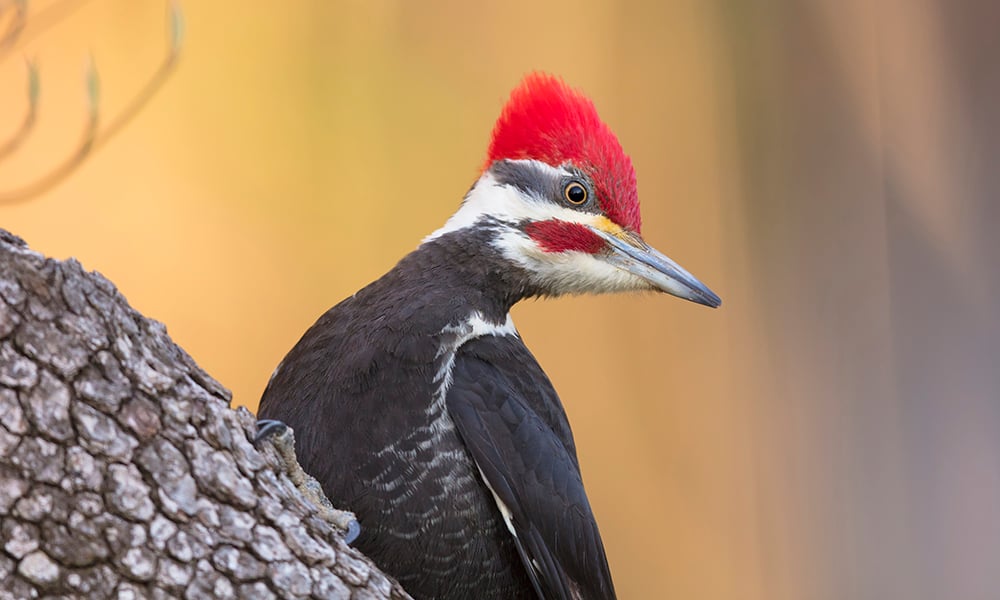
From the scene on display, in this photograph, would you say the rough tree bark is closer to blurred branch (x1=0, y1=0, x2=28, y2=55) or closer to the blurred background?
blurred branch (x1=0, y1=0, x2=28, y2=55)

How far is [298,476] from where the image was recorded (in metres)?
1.49

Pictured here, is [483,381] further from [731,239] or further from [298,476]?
[731,239]

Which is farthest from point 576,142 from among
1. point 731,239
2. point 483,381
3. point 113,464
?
point 731,239

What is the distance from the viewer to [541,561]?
1.79m

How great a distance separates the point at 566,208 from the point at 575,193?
3cm

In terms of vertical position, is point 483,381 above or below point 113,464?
above

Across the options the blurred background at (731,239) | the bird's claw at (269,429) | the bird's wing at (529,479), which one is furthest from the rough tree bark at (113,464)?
the blurred background at (731,239)

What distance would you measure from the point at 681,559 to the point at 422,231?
146cm

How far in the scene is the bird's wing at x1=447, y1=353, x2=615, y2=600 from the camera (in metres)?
1.77

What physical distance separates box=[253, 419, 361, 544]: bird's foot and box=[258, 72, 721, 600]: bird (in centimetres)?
9

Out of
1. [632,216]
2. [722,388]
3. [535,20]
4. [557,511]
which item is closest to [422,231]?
[535,20]

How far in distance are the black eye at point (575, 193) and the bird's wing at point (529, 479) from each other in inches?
13.9

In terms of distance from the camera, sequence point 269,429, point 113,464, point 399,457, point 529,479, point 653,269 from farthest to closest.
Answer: point 653,269
point 529,479
point 399,457
point 269,429
point 113,464

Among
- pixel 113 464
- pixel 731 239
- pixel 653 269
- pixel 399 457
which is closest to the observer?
pixel 113 464
